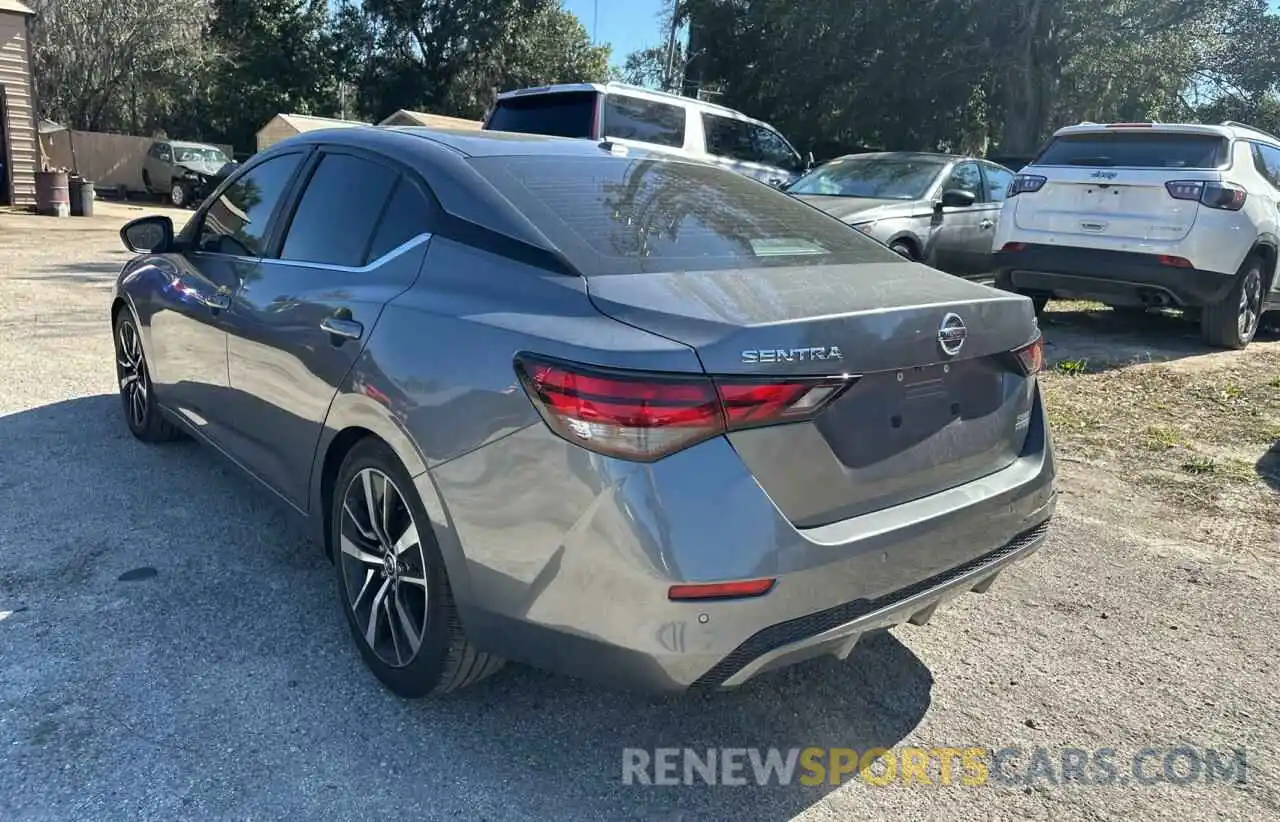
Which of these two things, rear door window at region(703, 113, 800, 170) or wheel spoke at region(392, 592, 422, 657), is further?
rear door window at region(703, 113, 800, 170)

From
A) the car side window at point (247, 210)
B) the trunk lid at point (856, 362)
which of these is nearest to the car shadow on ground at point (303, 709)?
the trunk lid at point (856, 362)

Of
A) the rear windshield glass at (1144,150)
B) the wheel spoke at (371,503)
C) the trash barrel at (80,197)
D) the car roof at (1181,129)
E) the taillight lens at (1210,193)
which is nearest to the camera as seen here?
the wheel spoke at (371,503)

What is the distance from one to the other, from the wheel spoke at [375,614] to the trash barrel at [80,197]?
20630 millimetres

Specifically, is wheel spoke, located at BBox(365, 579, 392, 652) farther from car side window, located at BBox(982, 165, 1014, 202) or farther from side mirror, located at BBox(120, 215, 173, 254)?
car side window, located at BBox(982, 165, 1014, 202)

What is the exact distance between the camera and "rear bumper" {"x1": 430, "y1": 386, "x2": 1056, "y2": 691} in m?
2.13

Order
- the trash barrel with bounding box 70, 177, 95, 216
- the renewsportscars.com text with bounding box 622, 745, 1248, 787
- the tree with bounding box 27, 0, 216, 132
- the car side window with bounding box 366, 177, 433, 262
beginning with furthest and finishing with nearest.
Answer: the tree with bounding box 27, 0, 216, 132 → the trash barrel with bounding box 70, 177, 95, 216 → the car side window with bounding box 366, 177, 433, 262 → the renewsportscars.com text with bounding box 622, 745, 1248, 787

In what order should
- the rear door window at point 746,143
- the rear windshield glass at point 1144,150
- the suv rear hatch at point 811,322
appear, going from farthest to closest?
1. the rear door window at point 746,143
2. the rear windshield glass at point 1144,150
3. the suv rear hatch at point 811,322

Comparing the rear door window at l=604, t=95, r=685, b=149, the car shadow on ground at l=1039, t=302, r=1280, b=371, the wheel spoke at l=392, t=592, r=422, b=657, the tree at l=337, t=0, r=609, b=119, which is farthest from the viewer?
the tree at l=337, t=0, r=609, b=119

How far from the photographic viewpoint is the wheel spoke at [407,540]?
2689 mm

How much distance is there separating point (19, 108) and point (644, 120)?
16.8 meters

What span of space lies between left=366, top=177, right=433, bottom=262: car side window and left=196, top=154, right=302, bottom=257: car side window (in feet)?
2.74

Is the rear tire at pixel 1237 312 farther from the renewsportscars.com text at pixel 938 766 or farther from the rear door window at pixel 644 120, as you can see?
the renewsportscars.com text at pixel 938 766

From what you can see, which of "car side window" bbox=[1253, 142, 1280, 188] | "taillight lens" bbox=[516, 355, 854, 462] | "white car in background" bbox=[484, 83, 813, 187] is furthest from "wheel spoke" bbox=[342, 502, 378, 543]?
"car side window" bbox=[1253, 142, 1280, 188]

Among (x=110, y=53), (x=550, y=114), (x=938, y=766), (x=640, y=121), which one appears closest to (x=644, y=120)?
(x=640, y=121)
